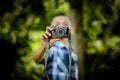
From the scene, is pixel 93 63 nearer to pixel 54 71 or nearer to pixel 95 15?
pixel 95 15

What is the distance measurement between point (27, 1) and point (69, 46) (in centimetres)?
465

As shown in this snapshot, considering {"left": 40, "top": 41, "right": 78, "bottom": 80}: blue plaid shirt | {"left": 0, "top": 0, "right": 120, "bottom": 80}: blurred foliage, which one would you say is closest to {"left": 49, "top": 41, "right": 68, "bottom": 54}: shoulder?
{"left": 40, "top": 41, "right": 78, "bottom": 80}: blue plaid shirt

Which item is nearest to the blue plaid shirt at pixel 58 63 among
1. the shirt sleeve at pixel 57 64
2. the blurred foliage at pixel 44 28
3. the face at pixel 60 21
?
the shirt sleeve at pixel 57 64

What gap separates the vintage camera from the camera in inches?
188

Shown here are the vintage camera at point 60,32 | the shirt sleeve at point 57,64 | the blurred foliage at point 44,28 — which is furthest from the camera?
the blurred foliage at point 44,28

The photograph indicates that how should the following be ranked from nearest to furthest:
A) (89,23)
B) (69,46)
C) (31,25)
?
1. (69,46)
2. (31,25)
3. (89,23)

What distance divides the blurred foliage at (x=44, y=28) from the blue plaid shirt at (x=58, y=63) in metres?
3.06

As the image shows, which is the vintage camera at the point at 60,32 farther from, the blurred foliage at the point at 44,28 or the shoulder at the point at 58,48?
the blurred foliage at the point at 44,28

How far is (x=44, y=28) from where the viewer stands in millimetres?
10086

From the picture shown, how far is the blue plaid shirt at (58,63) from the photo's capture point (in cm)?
505

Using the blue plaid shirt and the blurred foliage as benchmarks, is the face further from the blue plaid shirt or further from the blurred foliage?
the blurred foliage

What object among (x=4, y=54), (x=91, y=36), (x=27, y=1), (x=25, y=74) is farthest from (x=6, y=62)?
(x=91, y=36)

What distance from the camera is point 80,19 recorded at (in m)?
9.10

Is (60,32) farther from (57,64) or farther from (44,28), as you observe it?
(44,28)
